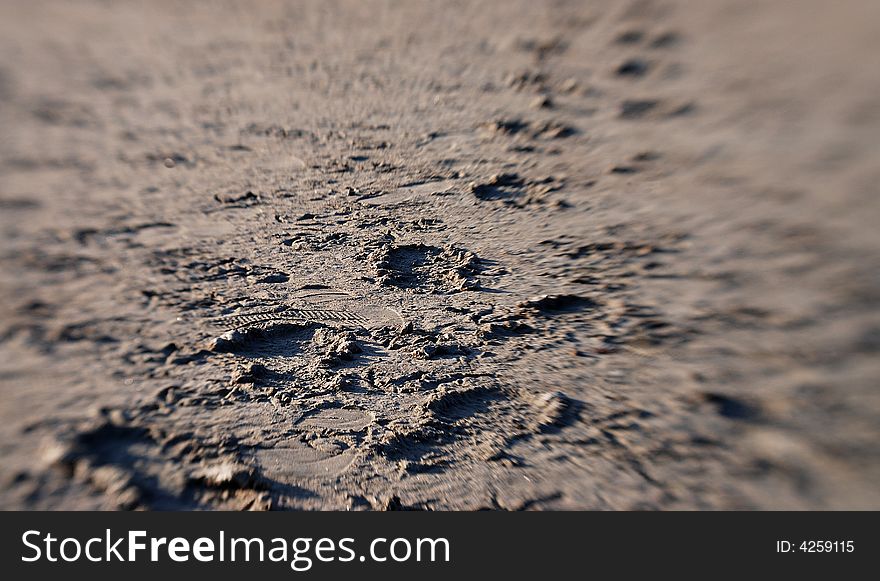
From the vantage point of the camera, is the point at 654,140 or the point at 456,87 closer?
the point at 654,140

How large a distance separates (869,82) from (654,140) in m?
0.91

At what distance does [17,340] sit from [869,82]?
351 cm

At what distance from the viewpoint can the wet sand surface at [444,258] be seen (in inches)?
78.3

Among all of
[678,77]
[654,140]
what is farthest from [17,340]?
[678,77]

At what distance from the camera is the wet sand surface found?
1.99 meters

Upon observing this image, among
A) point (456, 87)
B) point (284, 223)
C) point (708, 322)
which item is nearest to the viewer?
point (708, 322)

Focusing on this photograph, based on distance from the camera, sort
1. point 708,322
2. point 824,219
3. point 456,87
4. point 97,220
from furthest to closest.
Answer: point 456,87, point 97,220, point 708,322, point 824,219

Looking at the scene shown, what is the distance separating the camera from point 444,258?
10.5 feet

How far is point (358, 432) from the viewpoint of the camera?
229 cm

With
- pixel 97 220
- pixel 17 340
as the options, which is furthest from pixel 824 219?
pixel 97 220

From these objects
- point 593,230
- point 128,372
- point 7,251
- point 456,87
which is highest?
point 456,87

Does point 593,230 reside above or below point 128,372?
above

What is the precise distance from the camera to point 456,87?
3.89 meters

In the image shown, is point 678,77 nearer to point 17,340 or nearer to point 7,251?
point 17,340
